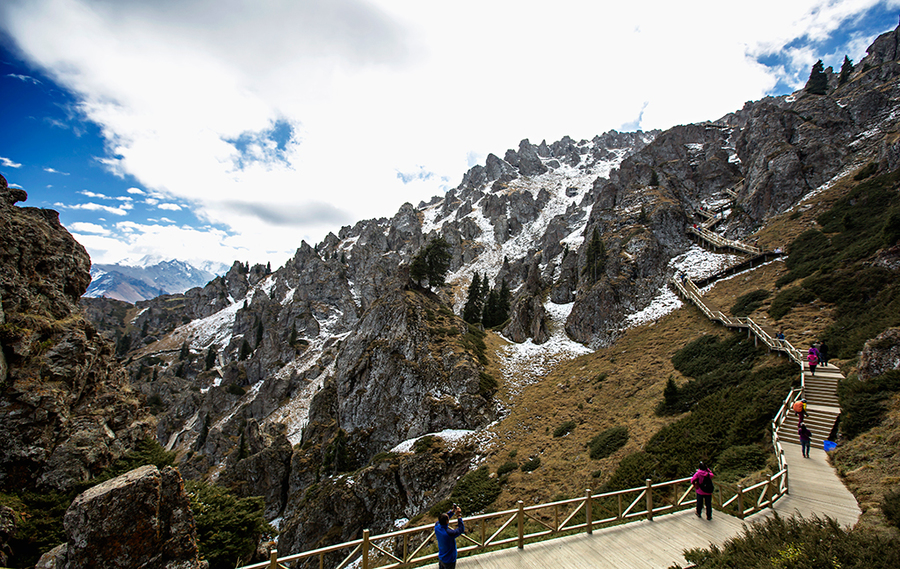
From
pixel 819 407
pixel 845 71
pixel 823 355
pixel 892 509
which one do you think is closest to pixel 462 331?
pixel 823 355

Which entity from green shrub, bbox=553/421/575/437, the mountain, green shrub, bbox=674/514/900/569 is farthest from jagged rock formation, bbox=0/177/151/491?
green shrub, bbox=553/421/575/437

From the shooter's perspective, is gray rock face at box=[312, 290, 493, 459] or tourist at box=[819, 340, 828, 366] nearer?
tourist at box=[819, 340, 828, 366]

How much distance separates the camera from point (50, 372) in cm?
1698

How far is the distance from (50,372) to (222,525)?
1239cm

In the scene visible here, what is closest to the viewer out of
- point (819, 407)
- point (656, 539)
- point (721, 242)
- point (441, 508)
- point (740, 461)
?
point (656, 539)

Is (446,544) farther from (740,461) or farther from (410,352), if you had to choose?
(410,352)

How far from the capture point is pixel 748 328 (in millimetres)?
26953

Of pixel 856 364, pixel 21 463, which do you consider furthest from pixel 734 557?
pixel 21 463

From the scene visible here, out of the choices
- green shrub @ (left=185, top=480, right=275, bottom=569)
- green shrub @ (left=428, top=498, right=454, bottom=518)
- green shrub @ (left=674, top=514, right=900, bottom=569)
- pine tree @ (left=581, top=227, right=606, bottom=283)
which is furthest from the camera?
pine tree @ (left=581, top=227, right=606, bottom=283)

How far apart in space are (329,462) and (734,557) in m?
36.7

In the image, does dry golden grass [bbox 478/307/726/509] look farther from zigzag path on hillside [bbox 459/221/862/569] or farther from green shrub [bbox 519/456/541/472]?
zigzag path on hillside [bbox 459/221/862/569]

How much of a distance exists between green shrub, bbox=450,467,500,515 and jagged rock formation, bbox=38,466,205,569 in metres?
16.5

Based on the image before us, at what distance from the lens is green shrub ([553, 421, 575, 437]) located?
26.7m

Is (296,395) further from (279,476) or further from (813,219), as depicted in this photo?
(813,219)
